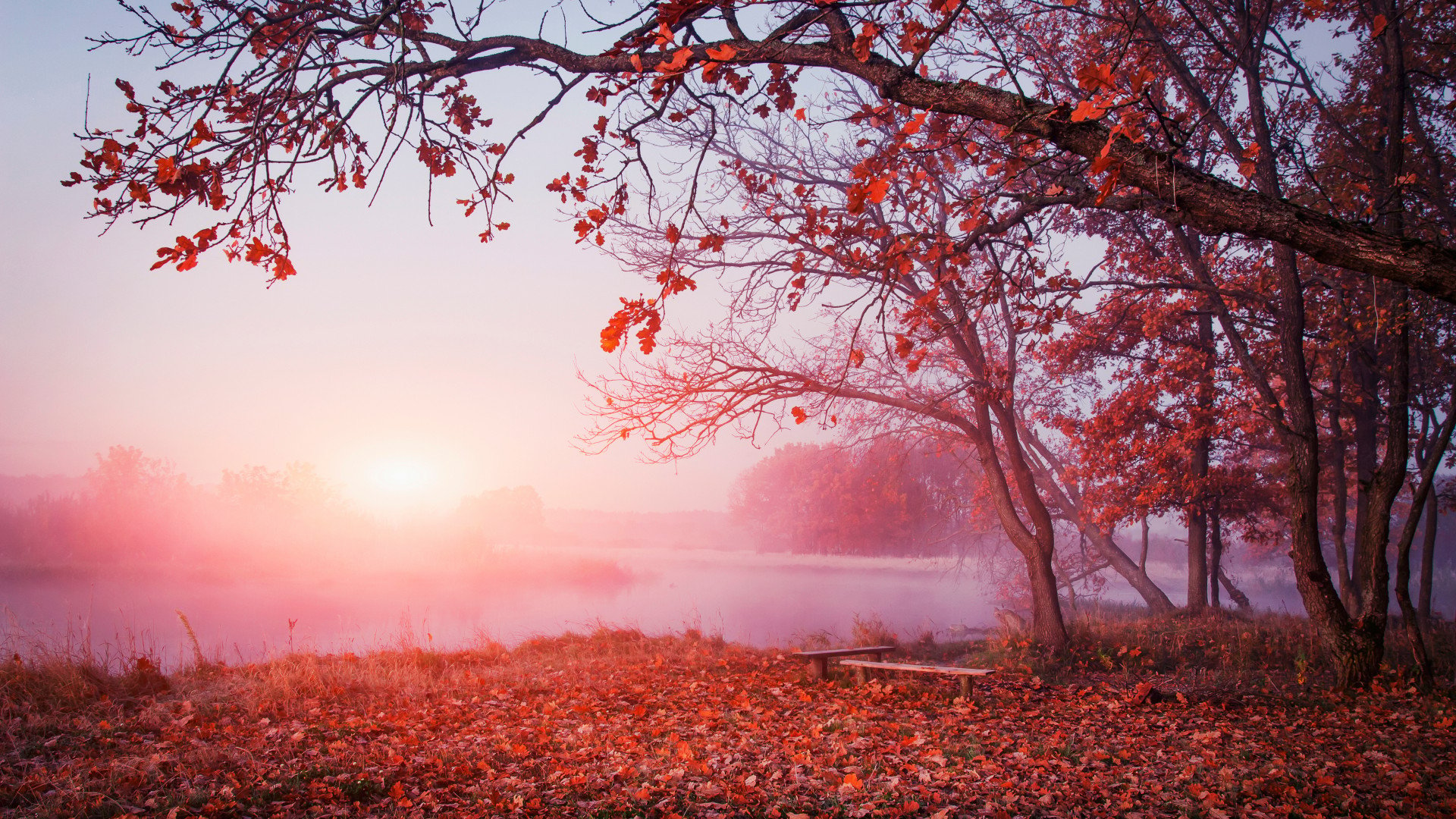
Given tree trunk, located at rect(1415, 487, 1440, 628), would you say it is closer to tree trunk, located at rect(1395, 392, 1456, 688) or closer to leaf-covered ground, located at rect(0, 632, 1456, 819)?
tree trunk, located at rect(1395, 392, 1456, 688)

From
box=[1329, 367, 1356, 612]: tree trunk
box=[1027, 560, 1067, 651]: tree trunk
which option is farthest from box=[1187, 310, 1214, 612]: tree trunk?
box=[1027, 560, 1067, 651]: tree trunk

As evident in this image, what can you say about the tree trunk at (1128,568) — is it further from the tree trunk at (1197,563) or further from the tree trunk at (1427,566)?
the tree trunk at (1427,566)

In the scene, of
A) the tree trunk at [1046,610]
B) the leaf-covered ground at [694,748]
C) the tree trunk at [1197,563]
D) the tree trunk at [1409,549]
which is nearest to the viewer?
the leaf-covered ground at [694,748]

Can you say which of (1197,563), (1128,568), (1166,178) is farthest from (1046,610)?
(1166,178)

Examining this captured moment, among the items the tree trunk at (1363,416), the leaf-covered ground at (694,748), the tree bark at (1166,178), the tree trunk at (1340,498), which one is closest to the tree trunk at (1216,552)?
the tree trunk at (1340,498)

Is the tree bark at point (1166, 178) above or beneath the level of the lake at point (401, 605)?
above

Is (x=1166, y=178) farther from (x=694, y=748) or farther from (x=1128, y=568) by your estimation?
(x=1128, y=568)

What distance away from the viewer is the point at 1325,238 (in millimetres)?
3945

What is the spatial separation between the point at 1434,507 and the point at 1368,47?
7.92m

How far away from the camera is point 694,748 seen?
5699mm

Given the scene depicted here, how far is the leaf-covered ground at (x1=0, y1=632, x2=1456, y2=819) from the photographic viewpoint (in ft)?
14.6

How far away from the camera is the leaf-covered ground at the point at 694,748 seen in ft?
14.6

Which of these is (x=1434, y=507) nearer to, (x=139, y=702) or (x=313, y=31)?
(x=313, y=31)

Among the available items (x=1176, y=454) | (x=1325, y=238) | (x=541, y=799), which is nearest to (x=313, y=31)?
(x=541, y=799)
